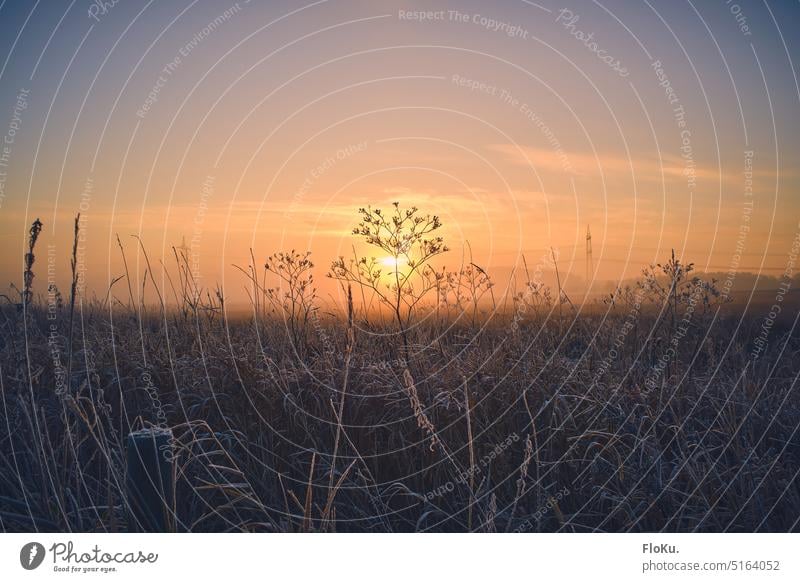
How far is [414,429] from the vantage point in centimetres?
429

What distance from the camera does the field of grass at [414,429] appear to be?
3.61m

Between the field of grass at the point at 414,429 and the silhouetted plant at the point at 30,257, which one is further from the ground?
the silhouetted plant at the point at 30,257

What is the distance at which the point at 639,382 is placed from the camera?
481cm

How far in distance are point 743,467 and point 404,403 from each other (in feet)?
6.74

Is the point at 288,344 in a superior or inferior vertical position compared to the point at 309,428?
superior
